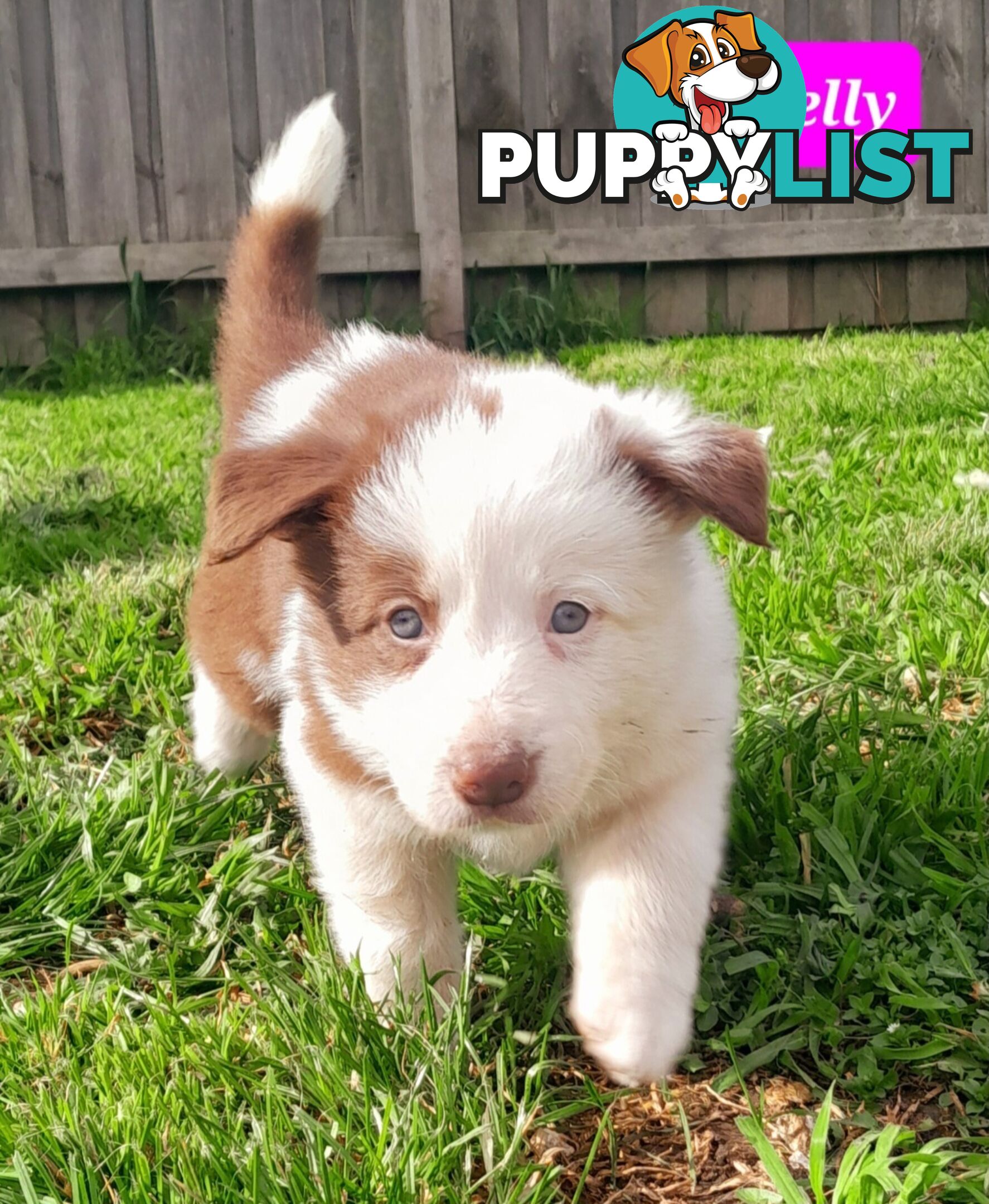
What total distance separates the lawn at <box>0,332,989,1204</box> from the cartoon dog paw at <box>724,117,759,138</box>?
15.8ft

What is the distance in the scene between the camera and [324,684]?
194cm

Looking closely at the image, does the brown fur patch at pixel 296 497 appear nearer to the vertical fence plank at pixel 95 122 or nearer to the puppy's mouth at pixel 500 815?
the puppy's mouth at pixel 500 815

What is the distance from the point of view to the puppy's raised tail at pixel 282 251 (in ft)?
8.98

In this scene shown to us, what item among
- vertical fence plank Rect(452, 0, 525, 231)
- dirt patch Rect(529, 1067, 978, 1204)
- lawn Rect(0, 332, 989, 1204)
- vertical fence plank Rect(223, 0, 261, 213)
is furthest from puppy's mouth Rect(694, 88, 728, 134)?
dirt patch Rect(529, 1067, 978, 1204)

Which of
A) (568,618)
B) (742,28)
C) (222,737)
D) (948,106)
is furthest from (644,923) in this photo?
(948,106)

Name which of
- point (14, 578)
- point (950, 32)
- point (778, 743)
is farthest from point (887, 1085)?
point (950, 32)

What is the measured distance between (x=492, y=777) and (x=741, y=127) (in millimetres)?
6961

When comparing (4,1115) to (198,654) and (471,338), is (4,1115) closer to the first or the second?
(198,654)

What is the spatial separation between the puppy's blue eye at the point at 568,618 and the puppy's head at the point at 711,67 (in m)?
6.56

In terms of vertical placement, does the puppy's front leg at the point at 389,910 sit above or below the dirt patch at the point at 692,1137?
above

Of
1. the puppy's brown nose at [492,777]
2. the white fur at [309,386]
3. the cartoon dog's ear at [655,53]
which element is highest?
the cartoon dog's ear at [655,53]

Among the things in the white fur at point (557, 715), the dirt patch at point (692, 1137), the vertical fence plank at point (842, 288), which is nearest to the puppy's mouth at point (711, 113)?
the vertical fence plank at point (842, 288)

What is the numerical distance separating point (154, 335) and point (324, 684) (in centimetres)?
579

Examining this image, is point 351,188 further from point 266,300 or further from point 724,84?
point 266,300
